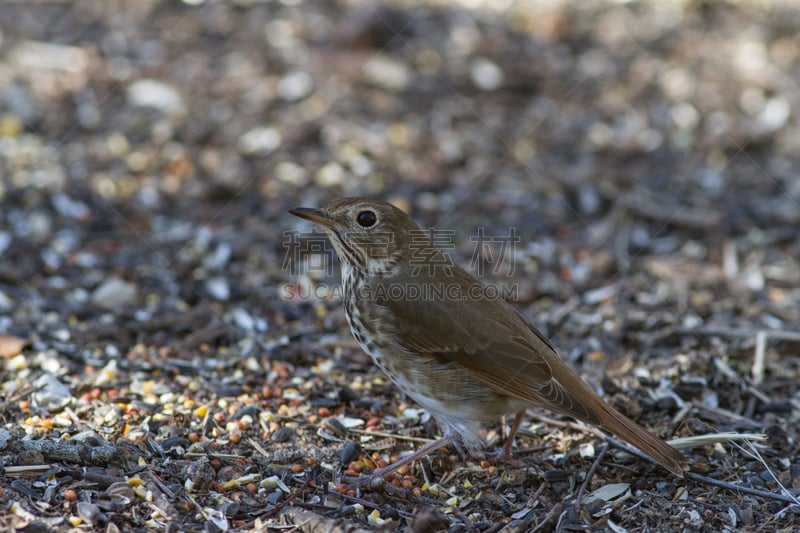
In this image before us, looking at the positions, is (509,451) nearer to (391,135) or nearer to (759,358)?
(759,358)

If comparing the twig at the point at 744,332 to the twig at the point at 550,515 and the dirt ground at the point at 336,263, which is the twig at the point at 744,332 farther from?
the twig at the point at 550,515

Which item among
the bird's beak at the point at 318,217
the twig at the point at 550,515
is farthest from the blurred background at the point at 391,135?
the twig at the point at 550,515

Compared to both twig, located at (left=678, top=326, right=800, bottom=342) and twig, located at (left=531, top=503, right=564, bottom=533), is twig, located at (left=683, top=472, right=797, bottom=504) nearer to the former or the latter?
twig, located at (left=531, top=503, right=564, bottom=533)

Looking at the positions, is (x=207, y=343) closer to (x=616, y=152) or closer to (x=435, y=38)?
(x=616, y=152)

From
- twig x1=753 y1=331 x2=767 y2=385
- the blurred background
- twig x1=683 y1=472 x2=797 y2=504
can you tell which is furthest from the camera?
the blurred background

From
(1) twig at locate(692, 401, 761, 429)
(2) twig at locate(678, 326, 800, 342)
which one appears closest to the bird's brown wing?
(1) twig at locate(692, 401, 761, 429)

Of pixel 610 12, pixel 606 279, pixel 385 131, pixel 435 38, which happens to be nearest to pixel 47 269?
pixel 385 131

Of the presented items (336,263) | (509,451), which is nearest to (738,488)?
(509,451)
